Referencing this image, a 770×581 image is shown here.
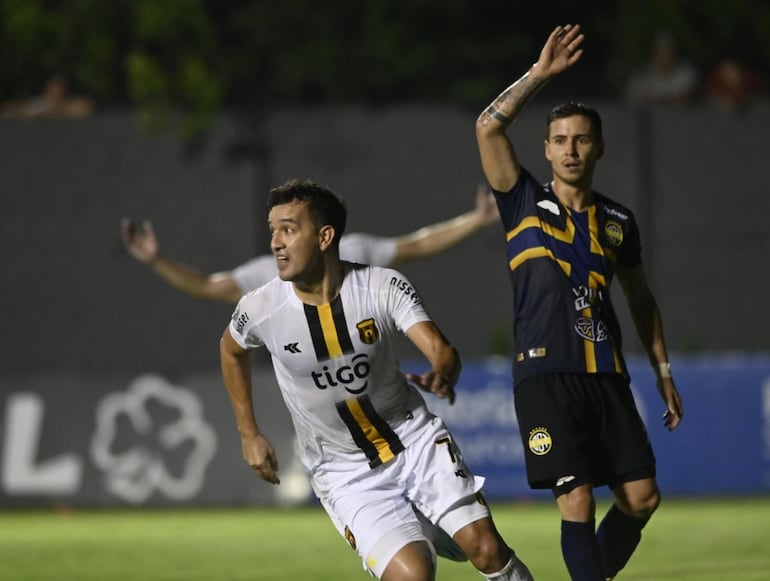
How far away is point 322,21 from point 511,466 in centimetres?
572

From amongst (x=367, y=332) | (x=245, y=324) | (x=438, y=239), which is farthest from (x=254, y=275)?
(x=367, y=332)

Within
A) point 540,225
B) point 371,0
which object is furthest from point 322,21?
point 540,225

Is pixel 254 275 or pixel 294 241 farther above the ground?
pixel 294 241

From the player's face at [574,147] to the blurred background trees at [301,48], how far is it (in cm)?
971

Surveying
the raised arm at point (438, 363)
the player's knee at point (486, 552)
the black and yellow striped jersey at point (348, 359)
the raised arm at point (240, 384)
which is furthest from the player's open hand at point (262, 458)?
the player's knee at point (486, 552)

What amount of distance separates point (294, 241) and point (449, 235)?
3.28 metres

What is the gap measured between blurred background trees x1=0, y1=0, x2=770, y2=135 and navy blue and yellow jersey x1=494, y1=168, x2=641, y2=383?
9.73 metres

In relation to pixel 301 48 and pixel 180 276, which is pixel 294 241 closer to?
pixel 180 276

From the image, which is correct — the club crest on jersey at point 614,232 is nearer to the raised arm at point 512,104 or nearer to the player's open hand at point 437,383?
the raised arm at point 512,104

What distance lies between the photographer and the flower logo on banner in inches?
513

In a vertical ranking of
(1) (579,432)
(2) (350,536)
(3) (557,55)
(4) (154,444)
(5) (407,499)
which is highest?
(3) (557,55)

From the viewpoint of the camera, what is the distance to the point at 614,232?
639 centimetres

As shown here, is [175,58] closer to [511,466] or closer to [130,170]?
[130,170]

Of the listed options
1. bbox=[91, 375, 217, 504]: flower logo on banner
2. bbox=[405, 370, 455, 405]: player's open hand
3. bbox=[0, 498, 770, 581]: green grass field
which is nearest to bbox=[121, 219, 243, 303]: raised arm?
bbox=[0, 498, 770, 581]: green grass field
